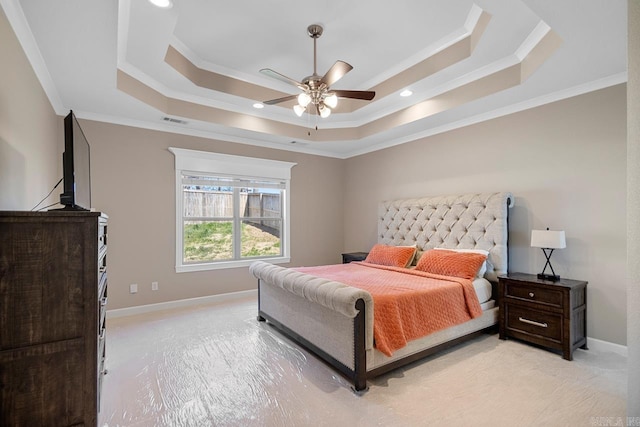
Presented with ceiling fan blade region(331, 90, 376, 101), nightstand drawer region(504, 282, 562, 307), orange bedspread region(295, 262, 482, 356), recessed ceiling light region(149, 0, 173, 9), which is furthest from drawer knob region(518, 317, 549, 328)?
recessed ceiling light region(149, 0, 173, 9)

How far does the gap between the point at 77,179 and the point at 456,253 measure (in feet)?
11.9

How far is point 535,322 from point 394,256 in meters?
1.71

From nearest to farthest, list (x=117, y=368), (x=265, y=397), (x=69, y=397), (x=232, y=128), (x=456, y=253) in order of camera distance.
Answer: (x=69, y=397) < (x=265, y=397) < (x=117, y=368) < (x=456, y=253) < (x=232, y=128)

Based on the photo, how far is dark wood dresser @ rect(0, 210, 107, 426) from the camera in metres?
1.41

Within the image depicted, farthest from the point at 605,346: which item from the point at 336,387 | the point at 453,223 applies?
the point at 336,387

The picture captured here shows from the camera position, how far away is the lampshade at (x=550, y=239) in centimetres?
297

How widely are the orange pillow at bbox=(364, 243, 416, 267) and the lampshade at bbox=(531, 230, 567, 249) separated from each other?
1.47 metres

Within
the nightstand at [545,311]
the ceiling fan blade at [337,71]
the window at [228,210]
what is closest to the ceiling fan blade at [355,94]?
the ceiling fan blade at [337,71]

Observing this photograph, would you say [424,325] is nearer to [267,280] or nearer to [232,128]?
[267,280]

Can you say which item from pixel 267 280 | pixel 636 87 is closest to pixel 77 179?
pixel 267 280

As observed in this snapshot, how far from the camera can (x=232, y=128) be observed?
14.8 ft

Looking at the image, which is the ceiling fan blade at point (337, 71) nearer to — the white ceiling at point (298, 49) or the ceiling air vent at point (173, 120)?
the white ceiling at point (298, 49)

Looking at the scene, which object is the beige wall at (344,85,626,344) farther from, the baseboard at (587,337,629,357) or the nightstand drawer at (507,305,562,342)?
the nightstand drawer at (507,305,562,342)

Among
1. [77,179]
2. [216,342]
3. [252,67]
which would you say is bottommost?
[216,342]
